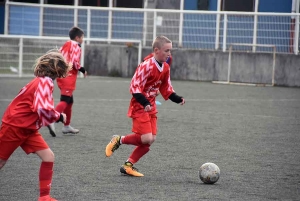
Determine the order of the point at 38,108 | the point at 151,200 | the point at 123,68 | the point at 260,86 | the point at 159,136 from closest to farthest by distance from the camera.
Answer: the point at 38,108 → the point at 151,200 → the point at 159,136 → the point at 260,86 → the point at 123,68

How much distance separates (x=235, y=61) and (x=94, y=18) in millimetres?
5136

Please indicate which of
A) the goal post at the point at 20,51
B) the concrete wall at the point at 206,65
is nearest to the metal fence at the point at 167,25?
the concrete wall at the point at 206,65

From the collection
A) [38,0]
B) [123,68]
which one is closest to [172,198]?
[123,68]

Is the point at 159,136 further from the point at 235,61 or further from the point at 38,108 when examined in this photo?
the point at 235,61

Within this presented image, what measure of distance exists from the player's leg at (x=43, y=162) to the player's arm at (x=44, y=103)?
0.29 meters

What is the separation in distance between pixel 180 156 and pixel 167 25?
1538 centimetres

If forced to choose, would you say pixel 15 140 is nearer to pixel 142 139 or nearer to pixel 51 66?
pixel 51 66

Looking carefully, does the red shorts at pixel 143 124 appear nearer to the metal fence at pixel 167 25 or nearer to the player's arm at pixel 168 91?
the player's arm at pixel 168 91

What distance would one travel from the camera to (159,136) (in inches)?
465

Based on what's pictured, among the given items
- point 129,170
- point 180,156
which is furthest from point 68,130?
point 129,170

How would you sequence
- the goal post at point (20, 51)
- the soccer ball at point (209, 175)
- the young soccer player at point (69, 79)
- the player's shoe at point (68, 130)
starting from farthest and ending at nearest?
the goal post at point (20, 51) < the young soccer player at point (69, 79) < the player's shoe at point (68, 130) < the soccer ball at point (209, 175)

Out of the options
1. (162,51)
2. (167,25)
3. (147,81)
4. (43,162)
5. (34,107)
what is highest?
(167,25)

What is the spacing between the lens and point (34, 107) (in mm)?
6582

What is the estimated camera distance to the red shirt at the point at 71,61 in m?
12.4
